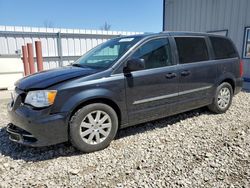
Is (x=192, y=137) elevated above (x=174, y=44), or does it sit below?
below

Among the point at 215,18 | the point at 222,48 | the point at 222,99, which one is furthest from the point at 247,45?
the point at 222,99

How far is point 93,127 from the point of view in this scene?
3.33 meters

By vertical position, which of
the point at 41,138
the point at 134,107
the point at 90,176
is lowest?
the point at 90,176

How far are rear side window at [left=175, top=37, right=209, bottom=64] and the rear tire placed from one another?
2.69 ft

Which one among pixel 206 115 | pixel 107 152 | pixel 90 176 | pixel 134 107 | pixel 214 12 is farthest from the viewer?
pixel 214 12

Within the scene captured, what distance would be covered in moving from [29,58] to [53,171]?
6.52 m

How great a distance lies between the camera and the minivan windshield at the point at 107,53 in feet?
11.9

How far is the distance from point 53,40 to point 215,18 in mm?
7277

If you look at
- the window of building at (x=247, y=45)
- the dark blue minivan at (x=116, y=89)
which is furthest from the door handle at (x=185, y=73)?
the window of building at (x=247, y=45)

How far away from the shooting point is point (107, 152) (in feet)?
11.0

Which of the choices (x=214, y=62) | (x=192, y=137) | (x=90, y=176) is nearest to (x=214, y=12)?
(x=214, y=62)

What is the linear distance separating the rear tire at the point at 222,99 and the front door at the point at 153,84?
4.16 ft

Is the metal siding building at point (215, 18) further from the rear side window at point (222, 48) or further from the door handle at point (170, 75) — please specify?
the door handle at point (170, 75)

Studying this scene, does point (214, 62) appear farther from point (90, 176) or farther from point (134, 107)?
point (90, 176)
